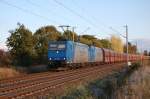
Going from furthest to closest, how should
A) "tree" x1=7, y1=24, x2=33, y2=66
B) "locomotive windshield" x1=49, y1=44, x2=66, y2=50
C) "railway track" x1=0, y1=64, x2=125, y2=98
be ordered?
"tree" x1=7, y1=24, x2=33, y2=66 < "locomotive windshield" x1=49, y1=44, x2=66, y2=50 < "railway track" x1=0, y1=64, x2=125, y2=98

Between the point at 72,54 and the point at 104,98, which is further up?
the point at 72,54

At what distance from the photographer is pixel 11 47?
45.0 metres

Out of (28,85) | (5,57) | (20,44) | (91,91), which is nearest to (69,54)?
(20,44)

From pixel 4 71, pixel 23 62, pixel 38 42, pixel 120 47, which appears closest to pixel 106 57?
pixel 38 42

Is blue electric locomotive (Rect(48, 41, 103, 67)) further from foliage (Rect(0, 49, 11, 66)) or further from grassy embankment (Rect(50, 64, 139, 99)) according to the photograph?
grassy embankment (Rect(50, 64, 139, 99))

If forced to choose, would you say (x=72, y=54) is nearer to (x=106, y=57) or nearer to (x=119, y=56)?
(x=106, y=57)

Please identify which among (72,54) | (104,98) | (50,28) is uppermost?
(50,28)

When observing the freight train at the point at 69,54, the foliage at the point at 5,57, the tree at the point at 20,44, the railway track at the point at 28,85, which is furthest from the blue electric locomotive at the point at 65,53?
the railway track at the point at 28,85

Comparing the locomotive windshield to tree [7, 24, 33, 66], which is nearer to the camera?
the locomotive windshield

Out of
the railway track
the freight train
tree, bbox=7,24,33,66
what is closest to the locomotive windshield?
the freight train

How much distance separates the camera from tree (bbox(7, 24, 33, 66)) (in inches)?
1762

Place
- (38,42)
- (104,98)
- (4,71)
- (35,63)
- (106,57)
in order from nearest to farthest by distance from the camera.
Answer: (104,98) → (4,71) → (35,63) → (38,42) → (106,57)

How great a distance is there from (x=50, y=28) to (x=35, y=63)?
120 ft

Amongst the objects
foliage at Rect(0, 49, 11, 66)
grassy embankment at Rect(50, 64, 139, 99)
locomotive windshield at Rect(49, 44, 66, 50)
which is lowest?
grassy embankment at Rect(50, 64, 139, 99)
